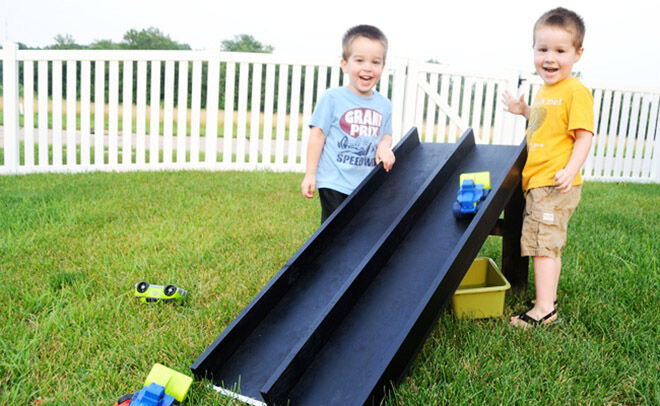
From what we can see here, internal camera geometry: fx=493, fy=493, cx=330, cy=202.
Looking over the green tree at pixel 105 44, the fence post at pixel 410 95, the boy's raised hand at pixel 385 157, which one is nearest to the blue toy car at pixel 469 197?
the boy's raised hand at pixel 385 157

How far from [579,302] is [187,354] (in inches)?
82.7

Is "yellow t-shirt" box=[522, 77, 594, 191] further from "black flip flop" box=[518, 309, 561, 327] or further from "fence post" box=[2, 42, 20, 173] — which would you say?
"fence post" box=[2, 42, 20, 173]

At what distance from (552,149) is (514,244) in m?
0.59

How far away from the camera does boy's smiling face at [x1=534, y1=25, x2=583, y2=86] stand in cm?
240

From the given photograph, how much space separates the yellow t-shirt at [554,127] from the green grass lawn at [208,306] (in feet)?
2.53

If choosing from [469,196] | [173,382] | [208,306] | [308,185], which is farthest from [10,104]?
[469,196]

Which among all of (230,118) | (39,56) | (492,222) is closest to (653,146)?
(230,118)

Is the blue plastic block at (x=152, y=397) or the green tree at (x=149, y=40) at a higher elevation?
the green tree at (x=149, y=40)

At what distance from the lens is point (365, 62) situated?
2.70 metres

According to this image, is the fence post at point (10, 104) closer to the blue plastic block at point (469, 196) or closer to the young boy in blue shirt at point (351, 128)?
the young boy in blue shirt at point (351, 128)

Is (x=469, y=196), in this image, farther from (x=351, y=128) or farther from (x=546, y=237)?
(x=351, y=128)

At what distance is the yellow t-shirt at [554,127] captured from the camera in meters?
2.41

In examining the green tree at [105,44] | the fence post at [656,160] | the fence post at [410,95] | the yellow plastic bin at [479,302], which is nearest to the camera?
the yellow plastic bin at [479,302]

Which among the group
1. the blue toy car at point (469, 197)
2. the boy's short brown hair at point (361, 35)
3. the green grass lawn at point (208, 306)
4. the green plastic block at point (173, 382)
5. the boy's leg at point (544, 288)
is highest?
the boy's short brown hair at point (361, 35)
